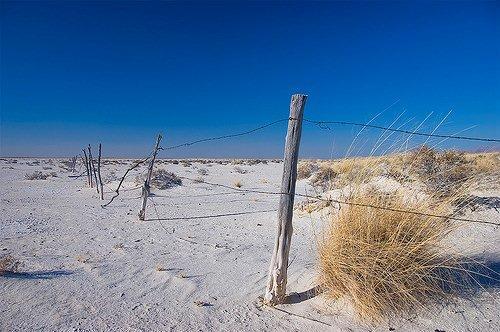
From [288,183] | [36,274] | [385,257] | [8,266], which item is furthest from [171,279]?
[385,257]

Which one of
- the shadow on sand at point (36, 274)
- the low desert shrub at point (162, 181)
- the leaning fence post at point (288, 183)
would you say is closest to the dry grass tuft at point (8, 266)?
the shadow on sand at point (36, 274)

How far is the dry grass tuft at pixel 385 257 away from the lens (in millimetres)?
4230

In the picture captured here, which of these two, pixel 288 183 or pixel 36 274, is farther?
pixel 36 274

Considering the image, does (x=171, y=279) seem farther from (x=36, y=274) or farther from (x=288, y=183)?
(x=288, y=183)

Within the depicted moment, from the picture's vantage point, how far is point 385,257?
4.27 meters

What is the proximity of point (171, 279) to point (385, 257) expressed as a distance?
295cm

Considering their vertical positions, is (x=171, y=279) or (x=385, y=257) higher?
(x=385, y=257)

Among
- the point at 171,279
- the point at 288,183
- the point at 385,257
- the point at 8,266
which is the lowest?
the point at 171,279

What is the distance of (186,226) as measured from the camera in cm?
973

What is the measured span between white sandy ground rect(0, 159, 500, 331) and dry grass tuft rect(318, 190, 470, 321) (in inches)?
7.8

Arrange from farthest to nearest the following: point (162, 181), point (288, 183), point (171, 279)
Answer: point (162, 181), point (171, 279), point (288, 183)

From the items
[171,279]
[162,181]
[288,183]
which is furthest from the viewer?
[162,181]

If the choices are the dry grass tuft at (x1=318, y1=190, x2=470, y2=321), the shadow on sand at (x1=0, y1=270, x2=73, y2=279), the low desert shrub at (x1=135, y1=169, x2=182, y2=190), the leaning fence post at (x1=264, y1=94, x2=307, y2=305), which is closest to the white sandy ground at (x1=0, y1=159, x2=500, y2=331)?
the shadow on sand at (x1=0, y1=270, x2=73, y2=279)

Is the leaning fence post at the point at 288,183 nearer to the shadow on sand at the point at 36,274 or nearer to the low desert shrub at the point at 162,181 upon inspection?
the shadow on sand at the point at 36,274
